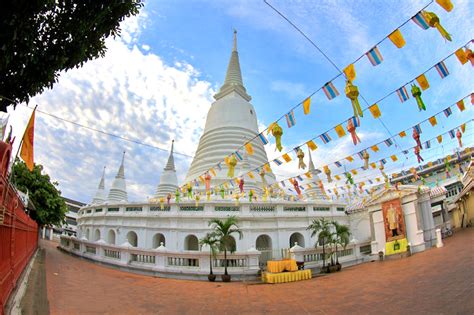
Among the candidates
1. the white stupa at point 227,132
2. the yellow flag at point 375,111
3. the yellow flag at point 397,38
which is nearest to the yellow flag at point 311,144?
the yellow flag at point 375,111

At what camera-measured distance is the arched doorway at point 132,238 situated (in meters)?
22.7

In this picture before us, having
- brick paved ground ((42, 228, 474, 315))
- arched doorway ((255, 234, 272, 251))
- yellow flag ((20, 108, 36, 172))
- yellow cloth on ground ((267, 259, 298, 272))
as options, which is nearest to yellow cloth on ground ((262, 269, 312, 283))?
yellow cloth on ground ((267, 259, 298, 272))

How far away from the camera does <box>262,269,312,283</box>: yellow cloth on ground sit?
13750 mm

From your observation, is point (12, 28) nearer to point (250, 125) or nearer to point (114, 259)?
point (114, 259)

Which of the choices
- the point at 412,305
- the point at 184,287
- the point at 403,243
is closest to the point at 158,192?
the point at 184,287

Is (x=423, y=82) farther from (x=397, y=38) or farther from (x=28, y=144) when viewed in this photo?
(x=28, y=144)

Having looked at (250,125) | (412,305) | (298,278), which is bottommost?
(298,278)

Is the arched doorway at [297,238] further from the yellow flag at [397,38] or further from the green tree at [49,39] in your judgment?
the green tree at [49,39]

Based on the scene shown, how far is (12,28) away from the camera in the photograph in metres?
4.93

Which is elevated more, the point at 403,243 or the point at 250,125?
the point at 250,125

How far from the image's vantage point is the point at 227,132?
1158 inches

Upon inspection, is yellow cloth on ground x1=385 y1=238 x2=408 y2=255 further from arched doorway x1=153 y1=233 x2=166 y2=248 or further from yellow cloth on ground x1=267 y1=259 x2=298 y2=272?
arched doorway x1=153 y1=233 x2=166 y2=248

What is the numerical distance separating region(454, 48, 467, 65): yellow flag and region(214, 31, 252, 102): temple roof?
2725 centimetres

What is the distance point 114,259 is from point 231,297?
1012cm
